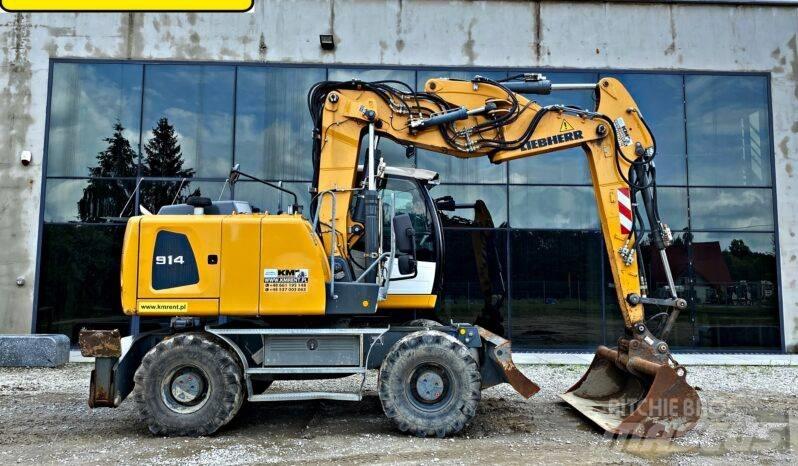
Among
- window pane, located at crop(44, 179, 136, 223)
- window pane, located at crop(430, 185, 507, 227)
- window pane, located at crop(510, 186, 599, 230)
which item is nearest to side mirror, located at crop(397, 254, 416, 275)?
window pane, located at crop(430, 185, 507, 227)

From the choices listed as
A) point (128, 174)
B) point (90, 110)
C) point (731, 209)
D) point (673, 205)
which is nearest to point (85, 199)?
point (128, 174)

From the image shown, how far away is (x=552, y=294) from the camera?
12.5m

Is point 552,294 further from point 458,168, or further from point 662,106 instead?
point 662,106

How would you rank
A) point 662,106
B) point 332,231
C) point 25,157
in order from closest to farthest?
point 332,231
point 25,157
point 662,106

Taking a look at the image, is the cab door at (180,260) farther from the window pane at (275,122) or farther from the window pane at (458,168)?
the window pane at (458,168)

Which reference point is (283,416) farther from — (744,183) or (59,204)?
(744,183)

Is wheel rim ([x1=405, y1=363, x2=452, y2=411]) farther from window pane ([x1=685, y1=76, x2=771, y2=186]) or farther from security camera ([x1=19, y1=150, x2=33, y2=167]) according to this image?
security camera ([x1=19, y1=150, x2=33, y2=167])

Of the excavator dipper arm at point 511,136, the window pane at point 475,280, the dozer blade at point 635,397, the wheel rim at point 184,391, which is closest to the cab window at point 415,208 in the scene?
the excavator dipper arm at point 511,136

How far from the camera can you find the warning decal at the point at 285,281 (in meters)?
5.89

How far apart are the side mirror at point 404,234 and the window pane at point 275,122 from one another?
6579mm

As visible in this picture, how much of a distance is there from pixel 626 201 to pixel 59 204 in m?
11.3

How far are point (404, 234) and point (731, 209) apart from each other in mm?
9831

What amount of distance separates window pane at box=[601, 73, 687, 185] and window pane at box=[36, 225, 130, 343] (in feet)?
37.8

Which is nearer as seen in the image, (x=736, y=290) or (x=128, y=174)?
(x=128, y=174)
